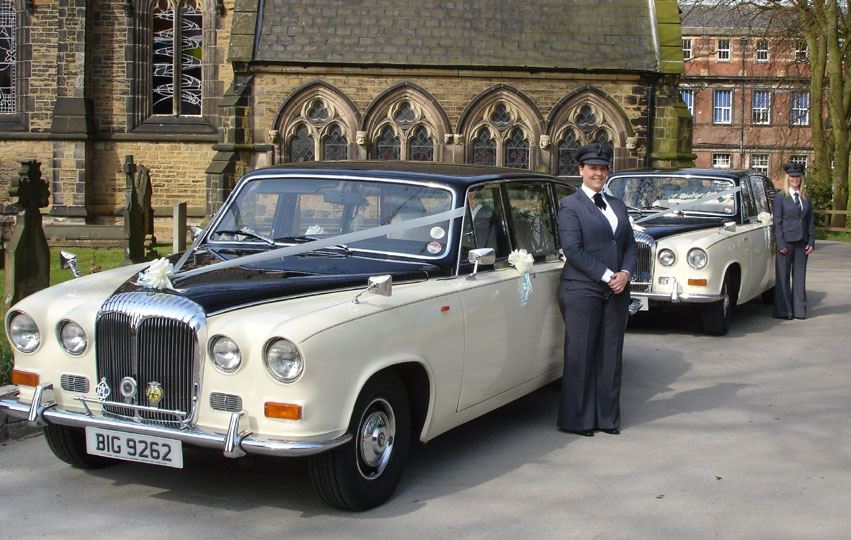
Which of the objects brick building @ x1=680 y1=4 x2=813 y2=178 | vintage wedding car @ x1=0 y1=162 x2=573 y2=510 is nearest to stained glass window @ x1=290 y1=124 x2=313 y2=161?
vintage wedding car @ x1=0 y1=162 x2=573 y2=510

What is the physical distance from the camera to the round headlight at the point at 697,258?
36.0 feet

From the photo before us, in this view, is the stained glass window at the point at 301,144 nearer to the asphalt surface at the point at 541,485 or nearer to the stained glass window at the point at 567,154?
the stained glass window at the point at 567,154

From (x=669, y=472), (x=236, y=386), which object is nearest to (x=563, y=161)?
(x=669, y=472)

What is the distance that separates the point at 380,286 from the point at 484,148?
17.4 meters

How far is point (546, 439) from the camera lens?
7.10m

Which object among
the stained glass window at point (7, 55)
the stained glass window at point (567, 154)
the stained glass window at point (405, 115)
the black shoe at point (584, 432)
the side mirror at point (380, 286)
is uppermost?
the stained glass window at point (7, 55)

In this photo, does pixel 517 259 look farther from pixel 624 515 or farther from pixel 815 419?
pixel 815 419

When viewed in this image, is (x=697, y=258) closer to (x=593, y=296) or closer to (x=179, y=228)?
(x=593, y=296)

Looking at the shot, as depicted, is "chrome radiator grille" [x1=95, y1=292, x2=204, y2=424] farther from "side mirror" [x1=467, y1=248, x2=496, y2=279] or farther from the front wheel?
"side mirror" [x1=467, y1=248, x2=496, y2=279]

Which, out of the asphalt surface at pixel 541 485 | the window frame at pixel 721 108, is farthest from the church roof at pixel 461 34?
the window frame at pixel 721 108

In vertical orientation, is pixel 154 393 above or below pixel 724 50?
below

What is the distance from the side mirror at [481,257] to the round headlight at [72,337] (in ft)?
7.25

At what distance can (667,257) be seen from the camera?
11.1 meters

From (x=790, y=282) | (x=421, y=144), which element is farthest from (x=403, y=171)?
(x=421, y=144)
